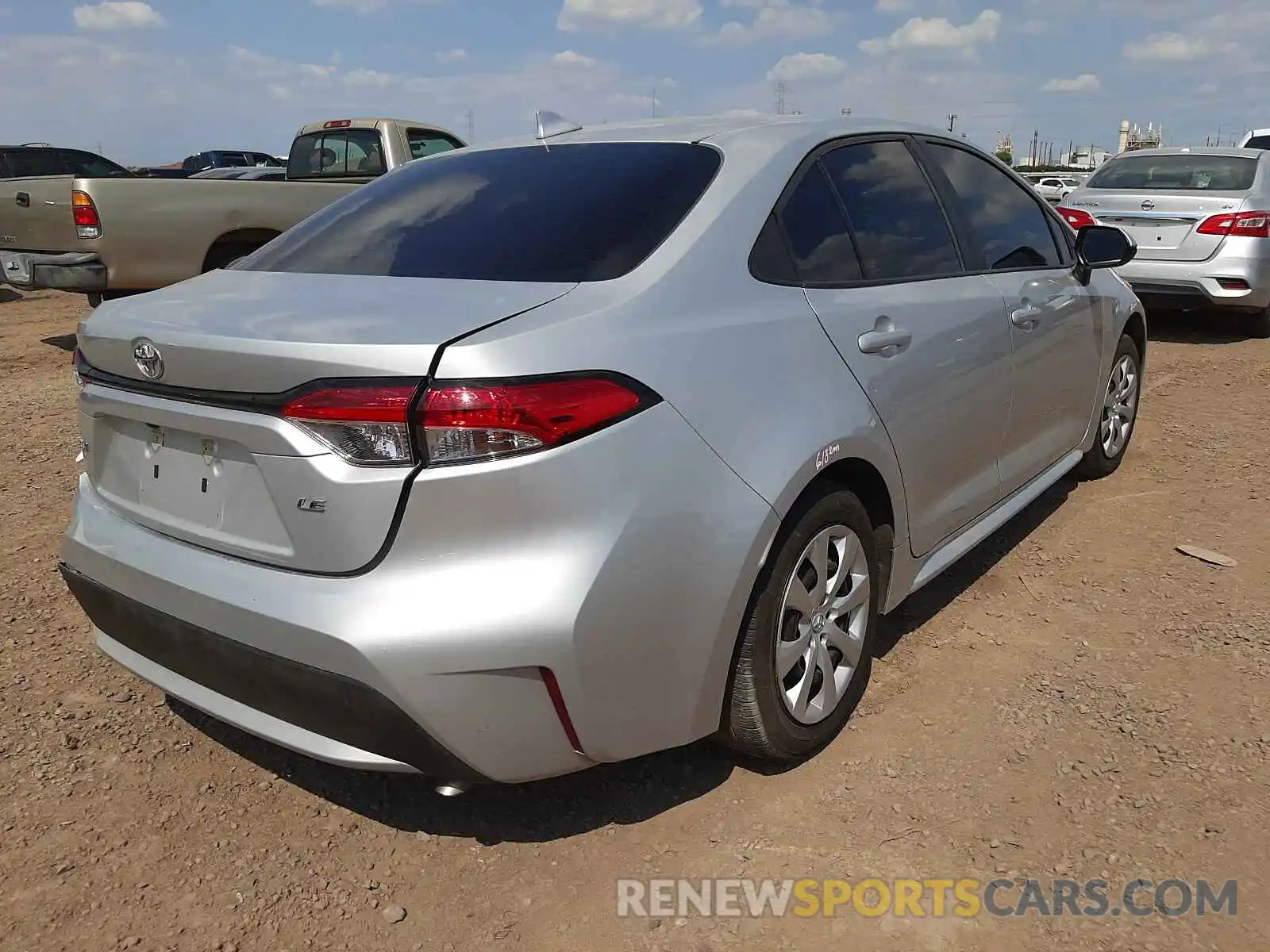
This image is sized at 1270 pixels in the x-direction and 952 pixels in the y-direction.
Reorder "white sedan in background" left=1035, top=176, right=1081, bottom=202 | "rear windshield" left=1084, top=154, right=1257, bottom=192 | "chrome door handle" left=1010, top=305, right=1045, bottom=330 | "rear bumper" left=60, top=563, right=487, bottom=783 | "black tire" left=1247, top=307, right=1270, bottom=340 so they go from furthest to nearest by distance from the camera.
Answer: "white sedan in background" left=1035, top=176, right=1081, bottom=202 → "black tire" left=1247, top=307, right=1270, bottom=340 → "rear windshield" left=1084, top=154, right=1257, bottom=192 → "chrome door handle" left=1010, top=305, right=1045, bottom=330 → "rear bumper" left=60, top=563, right=487, bottom=783

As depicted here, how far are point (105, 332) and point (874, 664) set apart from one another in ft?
7.72

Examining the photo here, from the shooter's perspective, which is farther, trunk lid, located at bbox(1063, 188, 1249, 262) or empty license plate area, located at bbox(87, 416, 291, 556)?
trunk lid, located at bbox(1063, 188, 1249, 262)

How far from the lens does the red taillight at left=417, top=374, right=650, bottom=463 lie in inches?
74.4

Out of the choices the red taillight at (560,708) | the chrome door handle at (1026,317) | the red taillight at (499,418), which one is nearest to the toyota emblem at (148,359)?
the red taillight at (499,418)

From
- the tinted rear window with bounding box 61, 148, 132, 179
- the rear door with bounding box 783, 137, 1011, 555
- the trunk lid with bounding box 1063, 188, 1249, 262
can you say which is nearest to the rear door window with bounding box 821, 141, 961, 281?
the rear door with bounding box 783, 137, 1011, 555

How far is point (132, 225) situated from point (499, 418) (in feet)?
22.1

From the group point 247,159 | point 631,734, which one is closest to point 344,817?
point 631,734

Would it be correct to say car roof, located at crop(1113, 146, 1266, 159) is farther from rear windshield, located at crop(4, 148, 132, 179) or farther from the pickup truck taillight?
rear windshield, located at crop(4, 148, 132, 179)

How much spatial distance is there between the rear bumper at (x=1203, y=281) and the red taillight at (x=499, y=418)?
7521mm

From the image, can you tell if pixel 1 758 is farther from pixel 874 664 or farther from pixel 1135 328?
pixel 1135 328

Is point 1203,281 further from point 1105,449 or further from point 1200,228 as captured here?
point 1105,449

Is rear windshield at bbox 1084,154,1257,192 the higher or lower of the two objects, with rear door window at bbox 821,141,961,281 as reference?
lower

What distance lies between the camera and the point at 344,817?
256 centimetres

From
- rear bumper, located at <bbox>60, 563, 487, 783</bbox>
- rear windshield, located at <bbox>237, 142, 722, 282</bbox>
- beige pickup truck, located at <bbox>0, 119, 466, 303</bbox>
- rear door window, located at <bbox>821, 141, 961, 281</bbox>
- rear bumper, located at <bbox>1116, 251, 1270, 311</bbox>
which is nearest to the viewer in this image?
rear bumper, located at <bbox>60, 563, 487, 783</bbox>
